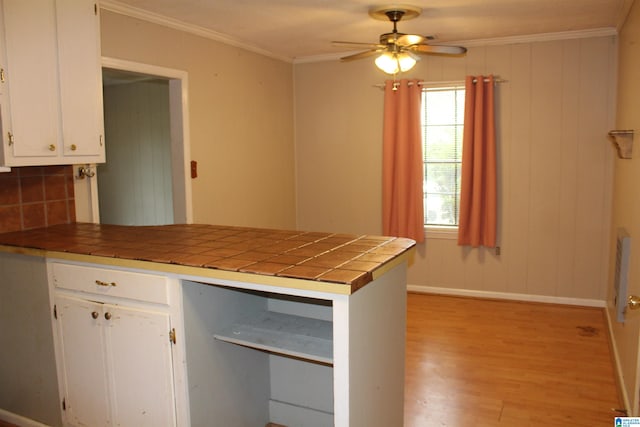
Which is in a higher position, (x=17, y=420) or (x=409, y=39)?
(x=409, y=39)

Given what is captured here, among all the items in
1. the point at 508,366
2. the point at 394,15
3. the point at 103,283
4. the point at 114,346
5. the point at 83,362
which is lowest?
the point at 508,366

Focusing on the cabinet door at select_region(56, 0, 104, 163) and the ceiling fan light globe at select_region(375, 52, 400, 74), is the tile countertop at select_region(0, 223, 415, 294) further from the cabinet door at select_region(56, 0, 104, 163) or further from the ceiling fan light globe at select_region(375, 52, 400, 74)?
the ceiling fan light globe at select_region(375, 52, 400, 74)

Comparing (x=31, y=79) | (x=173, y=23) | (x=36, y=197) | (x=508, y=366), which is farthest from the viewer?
(x=173, y=23)

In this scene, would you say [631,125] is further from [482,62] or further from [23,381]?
[23,381]

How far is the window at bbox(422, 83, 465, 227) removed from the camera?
5070 millimetres

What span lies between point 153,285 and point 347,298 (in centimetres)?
88

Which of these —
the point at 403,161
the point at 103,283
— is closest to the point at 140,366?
the point at 103,283

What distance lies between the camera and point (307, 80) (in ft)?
18.3

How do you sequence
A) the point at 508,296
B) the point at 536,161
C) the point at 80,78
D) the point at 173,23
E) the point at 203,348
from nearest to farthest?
the point at 203,348
the point at 80,78
the point at 173,23
the point at 536,161
the point at 508,296

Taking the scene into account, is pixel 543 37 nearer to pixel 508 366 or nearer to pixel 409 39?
pixel 409 39

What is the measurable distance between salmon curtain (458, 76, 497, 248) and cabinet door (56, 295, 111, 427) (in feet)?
11.4

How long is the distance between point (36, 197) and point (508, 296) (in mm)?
3966

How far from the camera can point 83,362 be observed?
2457mm

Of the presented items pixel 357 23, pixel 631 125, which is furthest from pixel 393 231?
pixel 631 125
